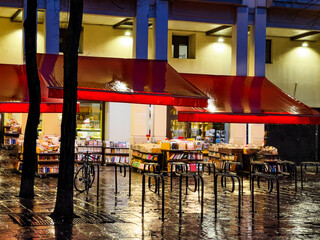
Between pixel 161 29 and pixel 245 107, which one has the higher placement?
pixel 161 29

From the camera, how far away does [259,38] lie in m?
27.9

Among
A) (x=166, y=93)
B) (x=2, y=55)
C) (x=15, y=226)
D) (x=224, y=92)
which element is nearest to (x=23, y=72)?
(x=2, y=55)

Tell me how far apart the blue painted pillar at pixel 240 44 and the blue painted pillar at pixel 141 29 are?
4.42m

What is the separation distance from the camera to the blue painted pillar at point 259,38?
27797 millimetres

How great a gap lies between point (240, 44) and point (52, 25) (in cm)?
886

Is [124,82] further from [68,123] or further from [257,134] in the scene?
[257,134]

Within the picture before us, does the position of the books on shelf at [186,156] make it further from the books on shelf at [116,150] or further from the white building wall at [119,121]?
the white building wall at [119,121]

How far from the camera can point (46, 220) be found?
1289cm

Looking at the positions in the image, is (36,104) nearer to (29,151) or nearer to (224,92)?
(29,151)

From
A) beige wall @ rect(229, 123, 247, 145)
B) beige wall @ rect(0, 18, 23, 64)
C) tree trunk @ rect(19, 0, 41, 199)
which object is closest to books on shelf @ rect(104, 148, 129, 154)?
beige wall @ rect(229, 123, 247, 145)

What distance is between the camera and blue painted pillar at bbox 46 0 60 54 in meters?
24.8

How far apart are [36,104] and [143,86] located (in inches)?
209

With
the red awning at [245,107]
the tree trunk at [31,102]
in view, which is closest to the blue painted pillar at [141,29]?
the red awning at [245,107]

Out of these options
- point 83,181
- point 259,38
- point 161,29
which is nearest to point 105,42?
point 161,29
